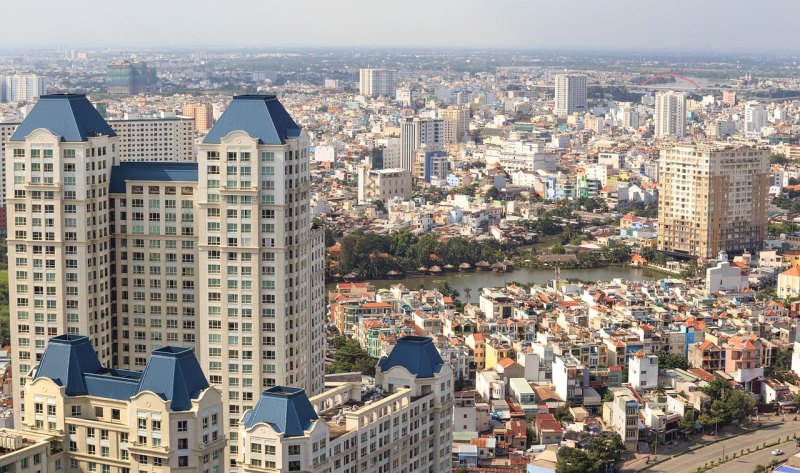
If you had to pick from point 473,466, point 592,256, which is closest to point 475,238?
point 592,256

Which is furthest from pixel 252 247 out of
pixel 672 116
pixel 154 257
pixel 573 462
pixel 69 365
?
pixel 672 116

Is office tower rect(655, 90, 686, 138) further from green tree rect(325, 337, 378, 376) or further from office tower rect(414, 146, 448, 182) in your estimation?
green tree rect(325, 337, 378, 376)

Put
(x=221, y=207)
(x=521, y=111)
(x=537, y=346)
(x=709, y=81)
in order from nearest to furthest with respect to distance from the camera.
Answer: (x=221, y=207) < (x=537, y=346) < (x=521, y=111) < (x=709, y=81)

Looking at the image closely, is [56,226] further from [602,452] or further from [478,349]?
[478,349]

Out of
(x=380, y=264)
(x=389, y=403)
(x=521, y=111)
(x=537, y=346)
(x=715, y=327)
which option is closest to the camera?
(x=389, y=403)

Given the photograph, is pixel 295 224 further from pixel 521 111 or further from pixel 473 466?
pixel 521 111

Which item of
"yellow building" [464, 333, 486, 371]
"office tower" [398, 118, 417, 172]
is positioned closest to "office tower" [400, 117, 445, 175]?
"office tower" [398, 118, 417, 172]

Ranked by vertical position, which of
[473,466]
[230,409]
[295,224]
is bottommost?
[473,466]
